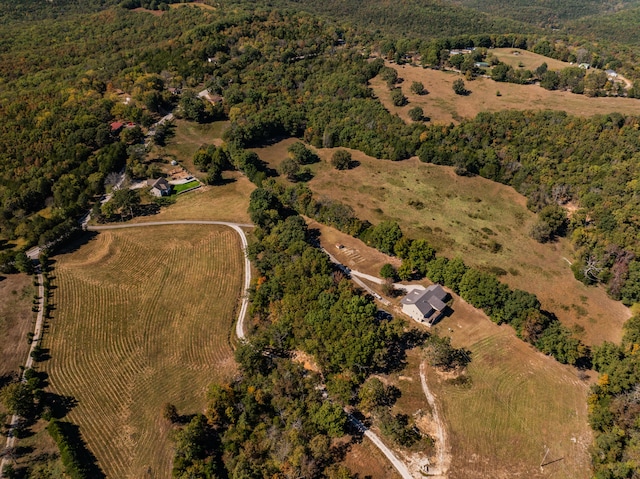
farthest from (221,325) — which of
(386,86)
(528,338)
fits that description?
(386,86)

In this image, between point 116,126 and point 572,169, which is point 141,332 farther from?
point 572,169

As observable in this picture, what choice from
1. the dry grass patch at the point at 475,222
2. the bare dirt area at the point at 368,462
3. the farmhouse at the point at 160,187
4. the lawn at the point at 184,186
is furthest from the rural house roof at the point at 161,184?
the bare dirt area at the point at 368,462

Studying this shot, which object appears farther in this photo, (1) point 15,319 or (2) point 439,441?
(1) point 15,319

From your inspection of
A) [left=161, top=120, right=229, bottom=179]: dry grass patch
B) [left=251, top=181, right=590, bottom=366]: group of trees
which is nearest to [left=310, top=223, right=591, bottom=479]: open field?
[left=251, top=181, right=590, bottom=366]: group of trees

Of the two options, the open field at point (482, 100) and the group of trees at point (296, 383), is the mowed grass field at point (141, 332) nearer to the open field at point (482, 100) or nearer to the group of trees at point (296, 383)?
the group of trees at point (296, 383)

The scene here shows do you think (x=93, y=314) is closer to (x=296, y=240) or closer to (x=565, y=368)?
(x=296, y=240)

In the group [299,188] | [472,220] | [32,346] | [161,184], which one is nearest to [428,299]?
[472,220]

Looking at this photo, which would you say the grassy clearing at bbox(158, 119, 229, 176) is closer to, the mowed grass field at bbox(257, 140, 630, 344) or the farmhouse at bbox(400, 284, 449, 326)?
the mowed grass field at bbox(257, 140, 630, 344)
